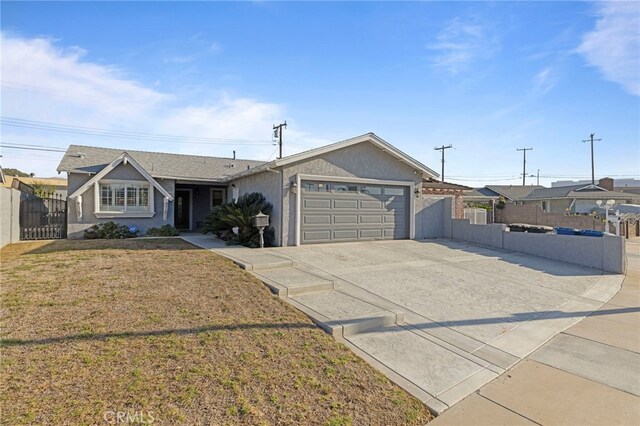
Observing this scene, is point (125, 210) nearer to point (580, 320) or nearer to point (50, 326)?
point (50, 326)

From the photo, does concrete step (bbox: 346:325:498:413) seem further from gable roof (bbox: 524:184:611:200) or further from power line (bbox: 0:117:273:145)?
gable roof (bbox: 524:184:611:200)

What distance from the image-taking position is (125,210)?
46.9 ft

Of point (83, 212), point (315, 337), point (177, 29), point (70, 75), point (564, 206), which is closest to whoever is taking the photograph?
point (315, 337)

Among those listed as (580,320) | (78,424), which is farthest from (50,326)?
(580,320)

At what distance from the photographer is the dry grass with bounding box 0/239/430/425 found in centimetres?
281

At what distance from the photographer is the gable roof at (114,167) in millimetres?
13266

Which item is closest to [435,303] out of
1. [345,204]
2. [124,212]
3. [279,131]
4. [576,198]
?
[345,204]

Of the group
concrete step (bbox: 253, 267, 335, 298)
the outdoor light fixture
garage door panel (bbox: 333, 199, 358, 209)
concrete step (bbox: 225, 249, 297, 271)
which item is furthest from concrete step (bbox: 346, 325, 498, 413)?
garage door panel (bbox: 333, 199, 358, 209)

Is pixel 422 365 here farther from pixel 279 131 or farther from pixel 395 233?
pixel 279 131

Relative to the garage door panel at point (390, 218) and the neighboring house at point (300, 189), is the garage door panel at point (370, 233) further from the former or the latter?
the garage door panel at point (390, 218)

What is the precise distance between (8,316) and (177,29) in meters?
8.89

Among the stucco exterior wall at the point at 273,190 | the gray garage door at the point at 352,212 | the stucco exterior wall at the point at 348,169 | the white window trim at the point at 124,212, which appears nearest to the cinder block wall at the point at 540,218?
the stucco exterior wall at the point at 348,169

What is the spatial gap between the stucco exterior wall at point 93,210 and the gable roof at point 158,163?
60 centimetres

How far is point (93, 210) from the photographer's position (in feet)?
45.0
